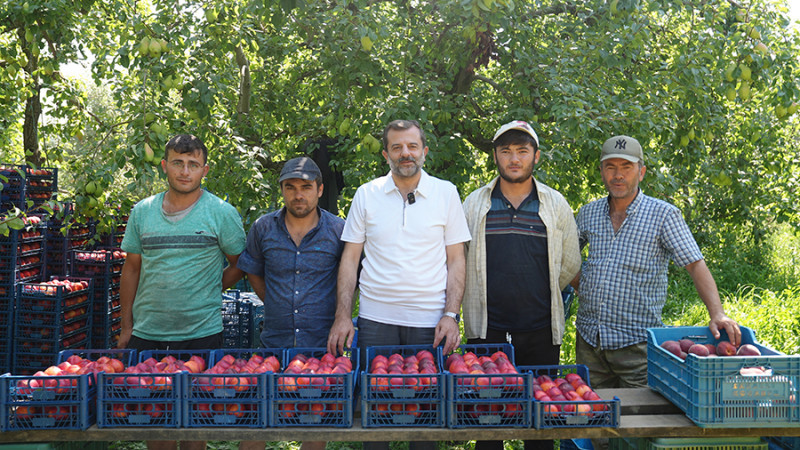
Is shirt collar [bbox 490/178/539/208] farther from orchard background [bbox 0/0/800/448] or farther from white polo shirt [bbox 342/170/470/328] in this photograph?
orchard background [bbox 0/0/800/448]

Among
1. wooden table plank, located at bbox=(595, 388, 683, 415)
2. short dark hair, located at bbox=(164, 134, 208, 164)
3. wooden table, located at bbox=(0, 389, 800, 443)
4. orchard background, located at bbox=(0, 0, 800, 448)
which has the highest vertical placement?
orchard background, located at bbox=(0, 0, 800, 448)

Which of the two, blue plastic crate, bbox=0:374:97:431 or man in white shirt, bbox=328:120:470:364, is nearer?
blue plastic crate, bbox=0:374:97:431

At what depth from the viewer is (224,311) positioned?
621cm

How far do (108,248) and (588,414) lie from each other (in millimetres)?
6255

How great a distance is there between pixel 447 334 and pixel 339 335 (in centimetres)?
54

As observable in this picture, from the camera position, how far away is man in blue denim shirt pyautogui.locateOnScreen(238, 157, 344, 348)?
12.0ft

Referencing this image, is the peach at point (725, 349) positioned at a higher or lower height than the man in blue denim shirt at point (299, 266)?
lower

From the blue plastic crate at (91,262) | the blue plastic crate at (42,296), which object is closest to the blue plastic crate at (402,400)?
the blue plastic crate at (42,296)

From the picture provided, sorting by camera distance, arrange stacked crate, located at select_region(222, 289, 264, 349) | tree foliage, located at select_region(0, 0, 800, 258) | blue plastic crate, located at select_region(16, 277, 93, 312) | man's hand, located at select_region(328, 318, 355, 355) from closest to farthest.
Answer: man's hand, located at select_region(328, 318, 355, 355) → tree foliage, located at select_region(0, 0, 800, 258) → stacked crate, located at select_region(222, 289, 264, 349) → blue plastic crate, located at select_region(16, 277, 93, 312)

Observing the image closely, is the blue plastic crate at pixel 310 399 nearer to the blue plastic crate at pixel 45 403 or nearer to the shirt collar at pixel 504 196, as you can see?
the blue plastic crate at pixel 45 403

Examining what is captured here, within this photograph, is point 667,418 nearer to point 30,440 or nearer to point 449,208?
point 449,208

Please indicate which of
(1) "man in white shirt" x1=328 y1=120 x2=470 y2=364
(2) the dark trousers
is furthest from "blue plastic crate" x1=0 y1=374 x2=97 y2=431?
(2) the dark trousers

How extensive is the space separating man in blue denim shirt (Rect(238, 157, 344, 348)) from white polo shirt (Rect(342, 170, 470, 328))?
205 millimetres

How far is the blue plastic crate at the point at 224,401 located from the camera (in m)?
2.86
